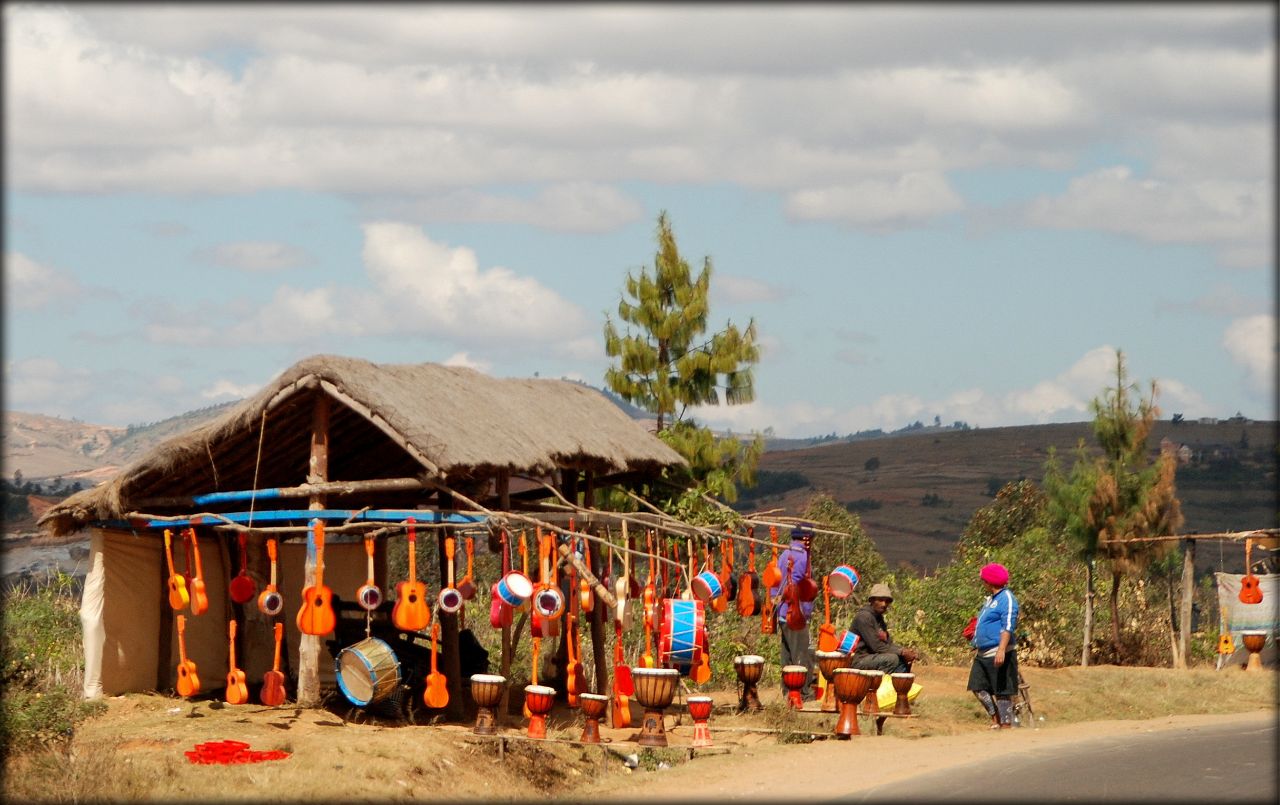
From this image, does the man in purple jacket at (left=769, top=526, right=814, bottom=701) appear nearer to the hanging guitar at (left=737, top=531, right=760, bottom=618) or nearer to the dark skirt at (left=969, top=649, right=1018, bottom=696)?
the hanging guitar at (left=737, top=531, right=760, bottom=618)

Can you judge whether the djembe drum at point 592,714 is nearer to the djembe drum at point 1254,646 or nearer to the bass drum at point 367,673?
the bass drum at point 367,673

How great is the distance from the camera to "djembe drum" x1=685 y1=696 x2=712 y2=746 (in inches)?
566

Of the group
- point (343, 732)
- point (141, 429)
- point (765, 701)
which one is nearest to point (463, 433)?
point (343, 732)

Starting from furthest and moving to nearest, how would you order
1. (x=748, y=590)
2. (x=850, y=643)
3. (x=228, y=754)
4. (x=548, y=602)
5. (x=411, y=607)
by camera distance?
(x=850, y=643) → (x=748, y=590) → (x=411, y=607) → (x=548, y=602) → (x=228, y=754)

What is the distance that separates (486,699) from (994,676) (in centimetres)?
499

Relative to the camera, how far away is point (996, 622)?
52.0ft

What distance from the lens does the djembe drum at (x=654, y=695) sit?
14.1 m

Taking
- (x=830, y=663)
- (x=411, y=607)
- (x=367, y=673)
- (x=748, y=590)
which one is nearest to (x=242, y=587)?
(x=367, y=673)

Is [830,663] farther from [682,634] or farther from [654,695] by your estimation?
[654,695]

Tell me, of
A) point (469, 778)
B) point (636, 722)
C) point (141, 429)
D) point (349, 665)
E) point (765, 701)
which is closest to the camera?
point (469, 778)

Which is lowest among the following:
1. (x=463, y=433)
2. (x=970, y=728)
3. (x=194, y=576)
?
(x=970, y=728)

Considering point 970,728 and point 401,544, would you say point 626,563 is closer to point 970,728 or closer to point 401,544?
point 970,728

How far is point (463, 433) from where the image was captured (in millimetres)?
15688

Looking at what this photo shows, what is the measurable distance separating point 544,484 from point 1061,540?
15976mm
